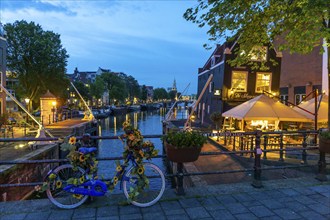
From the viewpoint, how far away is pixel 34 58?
32281 millimetres

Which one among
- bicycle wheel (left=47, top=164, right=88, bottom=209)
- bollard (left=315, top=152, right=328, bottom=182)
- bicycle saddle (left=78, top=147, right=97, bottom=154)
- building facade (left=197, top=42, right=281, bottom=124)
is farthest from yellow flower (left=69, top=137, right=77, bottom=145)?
building facade (left=197, top=42, right=281, bottom=124)

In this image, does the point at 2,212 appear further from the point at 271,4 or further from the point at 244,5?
the point at 271,4

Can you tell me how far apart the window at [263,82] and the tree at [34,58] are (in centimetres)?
2567

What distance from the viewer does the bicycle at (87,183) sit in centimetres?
382

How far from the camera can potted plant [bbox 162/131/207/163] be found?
4051 millimetres

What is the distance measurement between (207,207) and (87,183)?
6.35ft

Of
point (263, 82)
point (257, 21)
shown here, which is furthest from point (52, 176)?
point (263, 82)

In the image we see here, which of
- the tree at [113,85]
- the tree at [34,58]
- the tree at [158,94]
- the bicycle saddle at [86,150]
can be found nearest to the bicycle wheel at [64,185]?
the bicycle saddle at [86,150]

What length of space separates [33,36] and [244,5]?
106ft

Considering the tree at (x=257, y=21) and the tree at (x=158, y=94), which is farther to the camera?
the tree at (x=158, y=94)

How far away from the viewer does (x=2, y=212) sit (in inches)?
146

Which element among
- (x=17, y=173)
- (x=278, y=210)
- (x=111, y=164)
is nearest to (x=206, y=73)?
(x=111, y=164)

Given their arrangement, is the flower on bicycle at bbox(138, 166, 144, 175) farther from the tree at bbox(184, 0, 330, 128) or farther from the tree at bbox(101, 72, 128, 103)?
the tree at bbox(101, 72, 128, 103)

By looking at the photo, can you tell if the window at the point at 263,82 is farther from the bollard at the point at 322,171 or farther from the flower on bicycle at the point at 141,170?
the flower on bicycle at the point at 141,170
